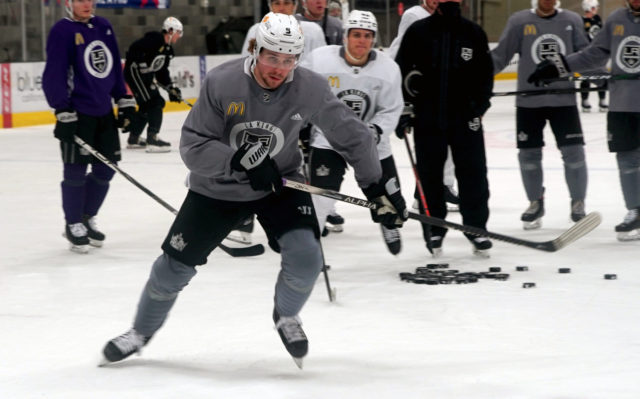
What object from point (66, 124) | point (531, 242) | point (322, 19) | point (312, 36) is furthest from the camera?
point (322, 19)

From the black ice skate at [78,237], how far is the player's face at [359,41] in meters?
1.50

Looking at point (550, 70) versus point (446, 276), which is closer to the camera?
point (446, 276)

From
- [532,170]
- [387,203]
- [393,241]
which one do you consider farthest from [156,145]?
[387,203]

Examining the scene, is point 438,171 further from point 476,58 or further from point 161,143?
point 161,143

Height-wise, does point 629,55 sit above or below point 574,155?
above

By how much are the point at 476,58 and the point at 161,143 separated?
15.6 ft

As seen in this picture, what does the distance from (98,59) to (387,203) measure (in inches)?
89.1

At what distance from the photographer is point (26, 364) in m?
2.95

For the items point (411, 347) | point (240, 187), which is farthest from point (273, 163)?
point (411, 347)

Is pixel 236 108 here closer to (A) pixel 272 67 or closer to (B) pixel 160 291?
(A) pixel 272 67

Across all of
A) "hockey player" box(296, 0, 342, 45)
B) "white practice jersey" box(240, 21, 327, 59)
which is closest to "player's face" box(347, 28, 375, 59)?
"white practice jersey" box(240, 21, 327, 59)

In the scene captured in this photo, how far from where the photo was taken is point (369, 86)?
4.45 m

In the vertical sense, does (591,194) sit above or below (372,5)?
below

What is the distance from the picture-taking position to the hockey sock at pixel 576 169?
5328mm
